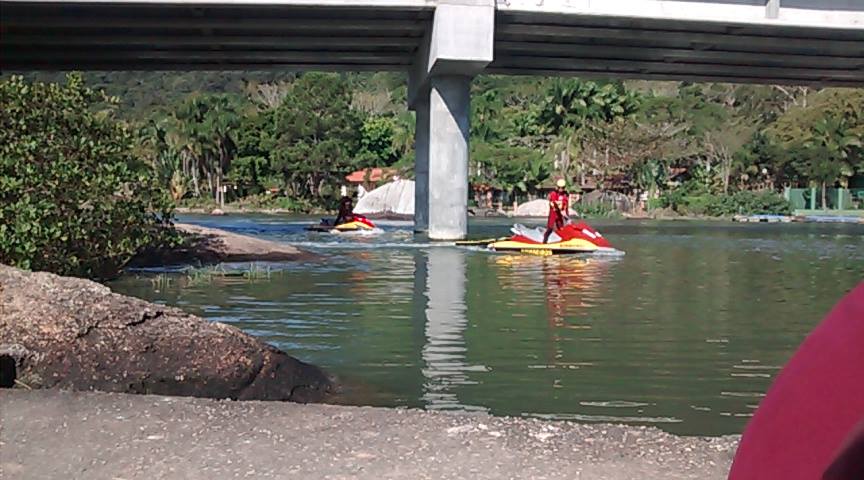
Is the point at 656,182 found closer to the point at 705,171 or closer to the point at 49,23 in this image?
the point at 705,171

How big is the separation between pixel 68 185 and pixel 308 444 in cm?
971

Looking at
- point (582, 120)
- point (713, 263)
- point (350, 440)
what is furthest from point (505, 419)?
point (582, 120)

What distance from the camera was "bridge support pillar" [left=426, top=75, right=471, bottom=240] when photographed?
92.2 feet

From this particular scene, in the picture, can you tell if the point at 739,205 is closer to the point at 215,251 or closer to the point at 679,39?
the point at 679,39

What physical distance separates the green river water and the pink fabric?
14.6 feet

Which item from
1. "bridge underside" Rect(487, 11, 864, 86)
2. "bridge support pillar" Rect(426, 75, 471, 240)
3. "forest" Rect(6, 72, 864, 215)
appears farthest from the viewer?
"forest" Rect(6, 72, 864, 215)

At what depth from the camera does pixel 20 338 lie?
247 inches

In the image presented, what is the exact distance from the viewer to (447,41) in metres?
25.0

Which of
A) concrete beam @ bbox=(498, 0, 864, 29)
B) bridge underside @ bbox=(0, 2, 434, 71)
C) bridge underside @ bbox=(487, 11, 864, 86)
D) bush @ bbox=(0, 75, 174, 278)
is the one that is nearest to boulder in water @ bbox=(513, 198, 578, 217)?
bridge underside @ bbox=(487, 11, 864, 86)

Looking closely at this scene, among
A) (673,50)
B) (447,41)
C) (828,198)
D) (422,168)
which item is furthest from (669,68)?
(828,198)

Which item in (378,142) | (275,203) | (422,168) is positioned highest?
(378,142)

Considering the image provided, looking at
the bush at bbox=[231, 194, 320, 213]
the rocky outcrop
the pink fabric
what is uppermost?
the pink fabric

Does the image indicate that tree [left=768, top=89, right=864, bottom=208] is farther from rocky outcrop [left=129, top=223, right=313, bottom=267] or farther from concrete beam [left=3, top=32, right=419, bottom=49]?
rocky outcrop [left=129, top=223, right=313, bottom=267]

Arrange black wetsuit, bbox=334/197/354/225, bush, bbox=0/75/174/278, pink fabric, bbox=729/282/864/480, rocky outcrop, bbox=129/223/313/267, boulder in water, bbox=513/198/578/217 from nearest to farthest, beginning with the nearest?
1. pink fabric, bbox=729/282/864/480
2. bush, bbox=0/75/174/278
3. rocky outcrop, bbox=129/223/313/267
4. black wetsuit, bbox=334/197/354/225
5. boulder in water, bbox=513/198/578/217
